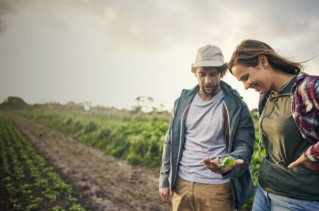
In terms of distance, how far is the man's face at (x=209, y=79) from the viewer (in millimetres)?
2047

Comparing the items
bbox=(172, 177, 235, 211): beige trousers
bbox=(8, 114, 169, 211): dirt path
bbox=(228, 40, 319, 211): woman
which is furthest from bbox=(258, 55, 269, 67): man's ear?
bbox=(8, 114, 169, 211): dirt path

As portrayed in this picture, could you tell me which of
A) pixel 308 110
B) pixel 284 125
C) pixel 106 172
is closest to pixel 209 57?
pixel 284 125

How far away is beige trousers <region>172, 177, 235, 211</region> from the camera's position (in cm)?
187

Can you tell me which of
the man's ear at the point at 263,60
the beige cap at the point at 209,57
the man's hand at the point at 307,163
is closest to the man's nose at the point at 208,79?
the beige cap at the point at 209,57

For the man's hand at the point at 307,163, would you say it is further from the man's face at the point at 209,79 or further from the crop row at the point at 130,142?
the crop row at the point at 130,142

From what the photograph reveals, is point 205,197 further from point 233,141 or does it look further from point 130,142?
point 130,142

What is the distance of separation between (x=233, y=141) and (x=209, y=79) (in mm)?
633

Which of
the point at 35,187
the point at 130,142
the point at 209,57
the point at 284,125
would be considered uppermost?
the point at 209,57

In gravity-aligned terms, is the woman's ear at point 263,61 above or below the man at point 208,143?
above

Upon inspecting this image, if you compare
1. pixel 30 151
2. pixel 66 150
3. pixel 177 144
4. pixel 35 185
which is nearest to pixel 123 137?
pixel 66 150

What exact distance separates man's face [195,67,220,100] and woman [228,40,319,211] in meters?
0.37

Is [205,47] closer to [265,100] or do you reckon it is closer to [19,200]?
[265,100]

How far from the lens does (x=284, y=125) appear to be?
130cm

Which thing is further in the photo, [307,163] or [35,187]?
[35,187]
